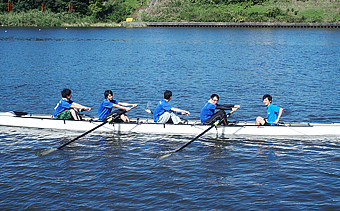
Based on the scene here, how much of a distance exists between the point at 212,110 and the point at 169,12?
356 feet

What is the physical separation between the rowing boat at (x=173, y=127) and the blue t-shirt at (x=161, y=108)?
406 millimetres

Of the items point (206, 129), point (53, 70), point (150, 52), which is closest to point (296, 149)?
point (206, 129)

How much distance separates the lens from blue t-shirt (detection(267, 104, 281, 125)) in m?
16.6

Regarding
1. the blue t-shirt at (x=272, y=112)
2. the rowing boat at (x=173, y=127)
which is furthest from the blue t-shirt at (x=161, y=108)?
the blue t-shirt at (x=272, y=112)

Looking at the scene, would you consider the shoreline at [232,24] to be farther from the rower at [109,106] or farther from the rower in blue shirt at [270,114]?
the rower at [109,106]

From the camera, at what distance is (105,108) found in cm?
1800

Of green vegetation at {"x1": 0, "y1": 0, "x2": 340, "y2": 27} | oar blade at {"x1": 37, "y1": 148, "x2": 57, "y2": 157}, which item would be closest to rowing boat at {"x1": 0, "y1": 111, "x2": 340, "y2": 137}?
oar blade at {"x1": 37, "y1": 148, "x2": 57, "y2": 157}

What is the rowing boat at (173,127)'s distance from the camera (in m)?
17.0

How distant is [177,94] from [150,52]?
2846 cm

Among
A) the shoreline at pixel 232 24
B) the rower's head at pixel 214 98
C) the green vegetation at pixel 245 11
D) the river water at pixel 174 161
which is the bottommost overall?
the river water at pixel 174 161

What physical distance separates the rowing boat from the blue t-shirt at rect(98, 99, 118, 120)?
411 millimetres

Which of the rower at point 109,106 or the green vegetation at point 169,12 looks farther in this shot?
the green vegetation at point 169,12

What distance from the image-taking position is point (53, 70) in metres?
38.4

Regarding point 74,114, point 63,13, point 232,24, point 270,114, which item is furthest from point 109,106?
point 63,13
